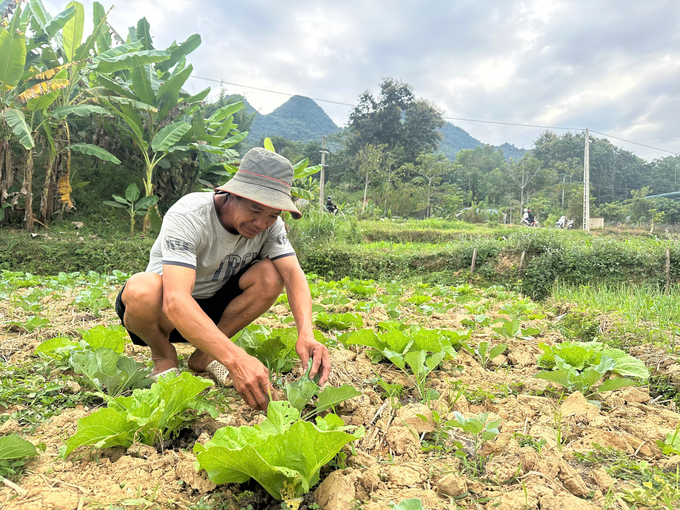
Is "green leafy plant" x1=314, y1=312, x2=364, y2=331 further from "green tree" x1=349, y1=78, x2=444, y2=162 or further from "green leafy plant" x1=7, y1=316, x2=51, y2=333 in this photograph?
"green tree" x1=349, y1=78, x2=444, y2=162

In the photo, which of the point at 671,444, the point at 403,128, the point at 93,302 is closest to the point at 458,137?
the point at 403,128

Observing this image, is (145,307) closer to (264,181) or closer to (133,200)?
(264,181)

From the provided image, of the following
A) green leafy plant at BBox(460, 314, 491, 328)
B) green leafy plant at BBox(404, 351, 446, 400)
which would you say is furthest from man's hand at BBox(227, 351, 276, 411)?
green leafy plant at BBox(460, 314, 491, 328)

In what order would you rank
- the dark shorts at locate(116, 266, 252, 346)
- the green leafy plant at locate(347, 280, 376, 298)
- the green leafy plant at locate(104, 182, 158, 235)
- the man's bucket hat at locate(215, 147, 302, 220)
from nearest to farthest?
the man's bucket hat at locate(215, 147, 302, 220), the dark shorts at locate(116, 266, 252, 346), the green leafy plant at locate(347, 280, 376, 298), the green leafy plant at locate(104, 182, 158, 235)

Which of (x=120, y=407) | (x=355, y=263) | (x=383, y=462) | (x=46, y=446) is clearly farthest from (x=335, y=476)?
(x=355, y=263)

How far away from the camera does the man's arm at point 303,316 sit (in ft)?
6.13

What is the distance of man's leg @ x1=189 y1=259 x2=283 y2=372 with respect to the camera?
233 centimetres

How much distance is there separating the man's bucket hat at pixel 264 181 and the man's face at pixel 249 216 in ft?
0.20

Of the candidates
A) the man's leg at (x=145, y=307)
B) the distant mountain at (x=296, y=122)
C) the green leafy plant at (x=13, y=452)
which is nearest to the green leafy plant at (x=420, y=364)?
the man's leg at (x=145, y=307)

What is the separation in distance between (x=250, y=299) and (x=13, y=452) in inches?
46.5

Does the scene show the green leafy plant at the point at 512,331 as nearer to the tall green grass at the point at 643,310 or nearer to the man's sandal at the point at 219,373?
the tall green grass at the point at 643,310

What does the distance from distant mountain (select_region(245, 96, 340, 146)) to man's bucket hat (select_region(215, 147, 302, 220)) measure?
65.3 meters

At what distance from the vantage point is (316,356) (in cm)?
186

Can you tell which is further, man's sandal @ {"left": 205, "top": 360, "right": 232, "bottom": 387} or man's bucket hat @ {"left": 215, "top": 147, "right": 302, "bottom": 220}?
man's sandal @ {"left": 205, "top": 360, "right": 232, "bottom": 387}
